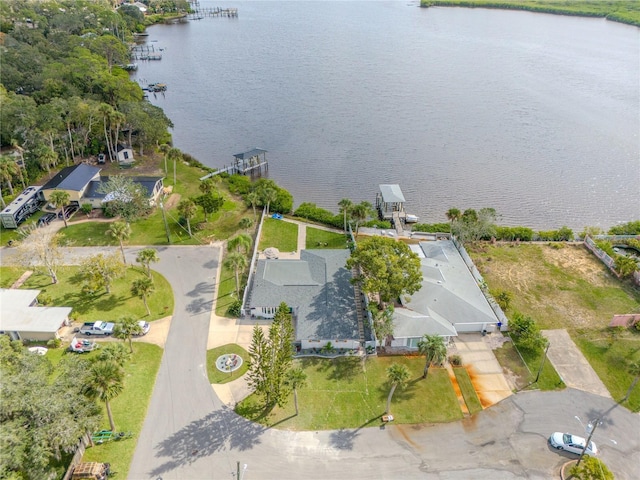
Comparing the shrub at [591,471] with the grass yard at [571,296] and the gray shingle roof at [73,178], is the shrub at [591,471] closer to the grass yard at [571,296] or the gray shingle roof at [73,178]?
the grass yard at [571,296]

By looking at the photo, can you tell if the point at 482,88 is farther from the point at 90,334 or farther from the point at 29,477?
the point at 29,477

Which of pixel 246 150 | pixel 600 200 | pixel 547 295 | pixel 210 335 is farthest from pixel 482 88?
pixel 210 335

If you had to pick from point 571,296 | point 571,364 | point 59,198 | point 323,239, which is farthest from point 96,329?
point 571,296

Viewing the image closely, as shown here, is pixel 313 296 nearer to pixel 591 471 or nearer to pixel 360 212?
pixel 360 212

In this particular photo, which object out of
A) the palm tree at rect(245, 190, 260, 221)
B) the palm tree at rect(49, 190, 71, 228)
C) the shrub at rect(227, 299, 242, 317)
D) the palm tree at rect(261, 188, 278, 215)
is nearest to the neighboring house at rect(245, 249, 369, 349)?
the shrub at rect(227, 299, 242, 317)

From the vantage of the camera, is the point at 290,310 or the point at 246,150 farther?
the point at 246,150

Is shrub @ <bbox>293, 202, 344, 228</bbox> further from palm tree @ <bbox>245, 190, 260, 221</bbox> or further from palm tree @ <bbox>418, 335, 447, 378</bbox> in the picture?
palm tree @ <bbox>418, 335, 447, 378</bbox>
